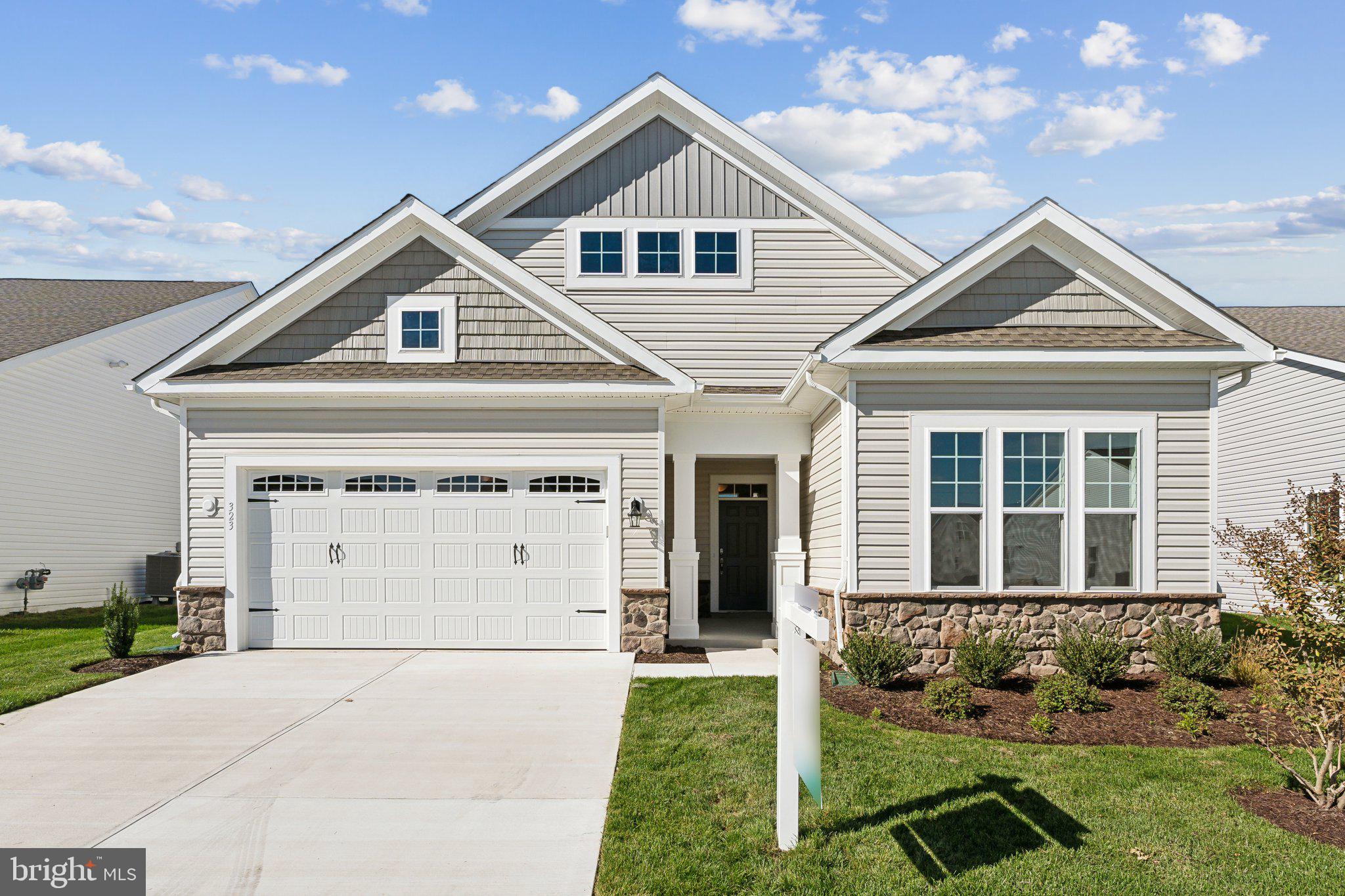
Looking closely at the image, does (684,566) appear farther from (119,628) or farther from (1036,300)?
(119,628)

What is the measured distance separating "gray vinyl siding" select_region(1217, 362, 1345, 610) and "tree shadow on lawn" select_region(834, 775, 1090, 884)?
11.7 meters

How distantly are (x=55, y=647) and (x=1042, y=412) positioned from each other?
13.0 metres

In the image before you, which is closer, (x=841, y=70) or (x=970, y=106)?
(x=841, y=70)

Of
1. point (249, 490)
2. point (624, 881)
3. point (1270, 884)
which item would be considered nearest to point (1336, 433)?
point (1270, 884)

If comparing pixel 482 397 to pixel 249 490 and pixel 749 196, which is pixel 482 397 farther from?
pixel 749 196

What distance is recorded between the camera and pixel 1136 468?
949 cm

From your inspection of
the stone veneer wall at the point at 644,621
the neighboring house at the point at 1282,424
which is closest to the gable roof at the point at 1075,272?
the stone veneer wall at the point at 644,621

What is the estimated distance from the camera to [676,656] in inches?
416

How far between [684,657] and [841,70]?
10.8 metres

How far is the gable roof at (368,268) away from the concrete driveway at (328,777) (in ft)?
12.6

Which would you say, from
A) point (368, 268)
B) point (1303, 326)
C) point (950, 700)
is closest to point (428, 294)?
point (368, 268)

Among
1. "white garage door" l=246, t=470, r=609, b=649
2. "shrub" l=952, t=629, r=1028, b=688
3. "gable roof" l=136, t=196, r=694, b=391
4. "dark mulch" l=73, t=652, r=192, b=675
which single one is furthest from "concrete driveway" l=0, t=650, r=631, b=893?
"gable roof" l=136, t=196, r=694, b=391

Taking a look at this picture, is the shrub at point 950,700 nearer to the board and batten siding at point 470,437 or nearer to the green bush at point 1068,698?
the green bush at point 1068,698

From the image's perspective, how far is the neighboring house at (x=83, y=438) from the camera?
49.9ft
